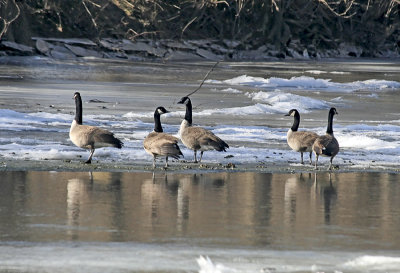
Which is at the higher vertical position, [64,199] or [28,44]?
[28,44]

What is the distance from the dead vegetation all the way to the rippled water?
3662 cm

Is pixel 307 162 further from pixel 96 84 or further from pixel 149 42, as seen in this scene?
pixel 149 42

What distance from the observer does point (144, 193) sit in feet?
39.3

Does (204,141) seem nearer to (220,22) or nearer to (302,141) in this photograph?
(302,141)

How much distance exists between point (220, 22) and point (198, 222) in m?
55.8

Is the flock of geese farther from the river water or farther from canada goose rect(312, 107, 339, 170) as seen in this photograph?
the river water

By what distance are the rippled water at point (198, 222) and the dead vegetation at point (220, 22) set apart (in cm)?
3662

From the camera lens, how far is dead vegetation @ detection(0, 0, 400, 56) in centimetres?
5825

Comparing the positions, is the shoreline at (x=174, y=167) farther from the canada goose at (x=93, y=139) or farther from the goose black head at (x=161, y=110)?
the goose black head at (x=161, y=110)

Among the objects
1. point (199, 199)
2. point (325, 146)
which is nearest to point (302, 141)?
point (325, 146)

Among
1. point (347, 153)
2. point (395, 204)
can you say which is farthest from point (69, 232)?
point (347, 153)

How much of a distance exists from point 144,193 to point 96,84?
2299cm

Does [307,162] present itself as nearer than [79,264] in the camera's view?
No

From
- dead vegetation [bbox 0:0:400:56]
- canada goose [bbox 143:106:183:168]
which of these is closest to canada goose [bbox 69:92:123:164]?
canada goose [bbox 143:106:183:168]
